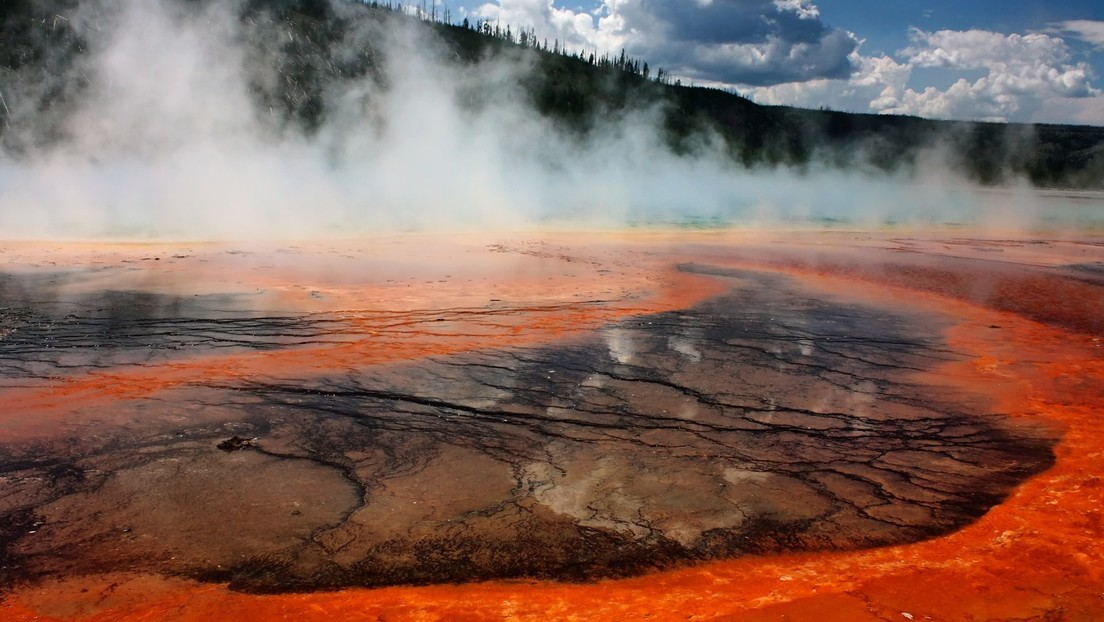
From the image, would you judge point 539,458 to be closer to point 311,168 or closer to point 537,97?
point 311,168

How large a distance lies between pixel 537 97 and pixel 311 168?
2440cm

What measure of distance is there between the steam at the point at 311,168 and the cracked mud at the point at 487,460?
30.1ft

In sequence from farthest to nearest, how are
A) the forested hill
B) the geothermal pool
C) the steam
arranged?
1. the forested hill
2. the steam
3. the geothermal pool

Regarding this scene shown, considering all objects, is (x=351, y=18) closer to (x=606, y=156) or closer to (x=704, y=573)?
(x=606, y=156)

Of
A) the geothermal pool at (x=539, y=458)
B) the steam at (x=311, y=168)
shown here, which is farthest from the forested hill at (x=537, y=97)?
the geothermal pool at (x=539, y=458)

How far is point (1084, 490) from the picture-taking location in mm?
3295

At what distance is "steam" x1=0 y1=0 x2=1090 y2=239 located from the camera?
615 inches

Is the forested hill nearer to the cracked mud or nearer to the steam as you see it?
the steam

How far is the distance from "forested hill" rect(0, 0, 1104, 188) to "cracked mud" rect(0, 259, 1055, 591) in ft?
70.3

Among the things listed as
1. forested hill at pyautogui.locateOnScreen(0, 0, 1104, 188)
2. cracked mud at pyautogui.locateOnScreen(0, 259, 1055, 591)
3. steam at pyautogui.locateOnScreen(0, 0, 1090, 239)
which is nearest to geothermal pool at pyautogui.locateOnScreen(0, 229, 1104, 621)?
cracked mud at pyautogui.locateOnScreen(0, 259, 1055, 591)

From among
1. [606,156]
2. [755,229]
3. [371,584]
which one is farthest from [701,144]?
[371,584]

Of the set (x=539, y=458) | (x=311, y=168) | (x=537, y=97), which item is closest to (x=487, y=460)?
(x=539, y=458)

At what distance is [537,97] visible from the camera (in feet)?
141

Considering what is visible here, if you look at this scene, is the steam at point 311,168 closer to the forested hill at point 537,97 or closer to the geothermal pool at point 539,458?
the forested hill at point 537,97
